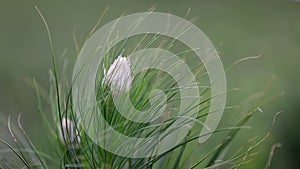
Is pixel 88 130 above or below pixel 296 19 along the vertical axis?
below

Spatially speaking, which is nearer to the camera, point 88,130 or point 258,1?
point 88,130

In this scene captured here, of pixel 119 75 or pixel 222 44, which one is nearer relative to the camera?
pixel 119 75

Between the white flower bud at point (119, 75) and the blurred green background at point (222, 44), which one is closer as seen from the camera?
the white flower bud at point (119, 75)

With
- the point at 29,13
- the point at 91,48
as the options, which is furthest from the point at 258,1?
the point at 91,48

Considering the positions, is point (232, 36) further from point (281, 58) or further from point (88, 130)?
point (88, 130)

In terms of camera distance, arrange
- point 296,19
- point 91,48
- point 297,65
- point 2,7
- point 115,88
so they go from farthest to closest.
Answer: point 296,19
point 297,65
point 2,7
point 91,48
point 115,88
